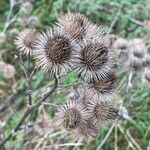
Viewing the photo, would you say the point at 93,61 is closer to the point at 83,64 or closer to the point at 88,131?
the point at 83,64

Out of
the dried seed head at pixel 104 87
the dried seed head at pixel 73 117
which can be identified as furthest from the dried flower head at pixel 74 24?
the dried seed head at pixel 73 117

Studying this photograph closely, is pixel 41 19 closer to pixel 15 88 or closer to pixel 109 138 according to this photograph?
pixel 15 88

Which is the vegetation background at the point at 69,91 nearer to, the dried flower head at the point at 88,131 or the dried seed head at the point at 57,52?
the dried flower head at the point at 88,131

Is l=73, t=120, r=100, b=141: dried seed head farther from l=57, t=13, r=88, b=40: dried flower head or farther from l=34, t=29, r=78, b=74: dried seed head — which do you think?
l=57, t=13, r=88, b=40: dried flower head

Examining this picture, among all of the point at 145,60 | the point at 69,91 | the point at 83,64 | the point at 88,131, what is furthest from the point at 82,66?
the point at 69,91

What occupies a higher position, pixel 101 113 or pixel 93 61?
pixel 93 61

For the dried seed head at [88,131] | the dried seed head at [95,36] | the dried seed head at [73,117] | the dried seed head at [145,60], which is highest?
the dried seed head at [95,36]

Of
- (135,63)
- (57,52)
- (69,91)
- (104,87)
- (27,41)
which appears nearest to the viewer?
(57,52)
